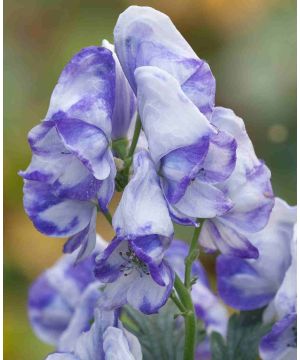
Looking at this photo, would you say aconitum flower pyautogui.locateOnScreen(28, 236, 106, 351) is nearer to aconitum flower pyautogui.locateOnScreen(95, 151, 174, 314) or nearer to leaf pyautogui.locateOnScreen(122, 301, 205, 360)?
leaf pyautogui.locateOnScreen(122, 301, 205, 360)

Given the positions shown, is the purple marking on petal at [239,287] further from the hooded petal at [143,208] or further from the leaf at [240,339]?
the hooded petal at [143,208]

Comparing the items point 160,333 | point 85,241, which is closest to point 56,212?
point 85,241

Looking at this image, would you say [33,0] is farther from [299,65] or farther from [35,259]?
[299,65]

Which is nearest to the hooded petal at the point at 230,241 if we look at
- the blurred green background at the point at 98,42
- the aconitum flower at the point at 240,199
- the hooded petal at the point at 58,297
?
the aconitum flower at the point at 240,199

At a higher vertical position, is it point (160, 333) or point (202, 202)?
point (202, 202)

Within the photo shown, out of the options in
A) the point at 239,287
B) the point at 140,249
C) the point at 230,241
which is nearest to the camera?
the point at 140,249

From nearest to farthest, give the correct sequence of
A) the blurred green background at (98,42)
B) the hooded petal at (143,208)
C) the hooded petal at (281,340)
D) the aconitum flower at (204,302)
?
the hooded petal at (143,208) → the hooded petal at (281,340) → the aconitum flower at (204,302) → the blurred green background at (98,42)

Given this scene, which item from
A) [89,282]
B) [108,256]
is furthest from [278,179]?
[108,256]

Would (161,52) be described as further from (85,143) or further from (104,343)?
(104,343)
